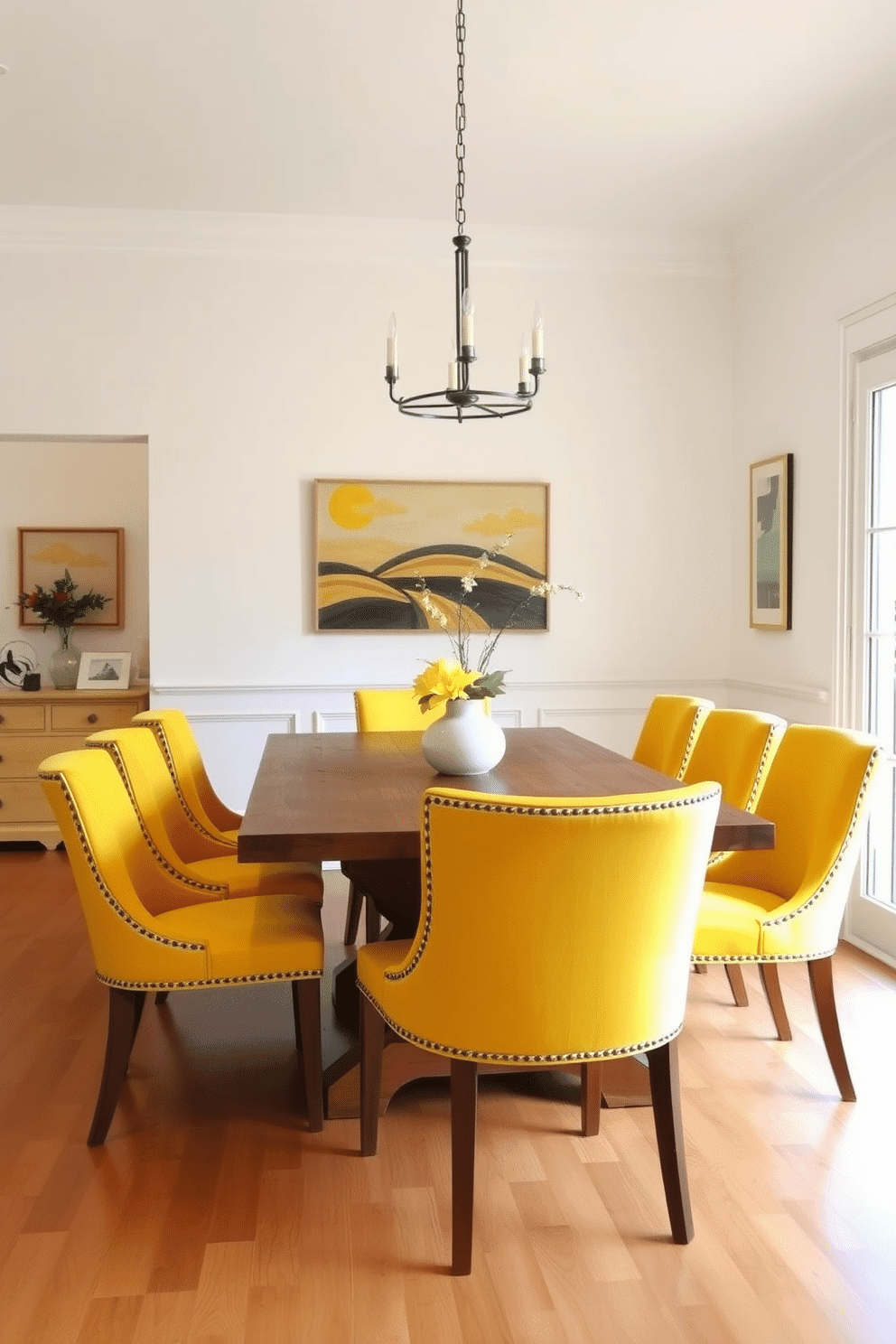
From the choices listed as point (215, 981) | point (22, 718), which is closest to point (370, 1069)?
point (215, 981)

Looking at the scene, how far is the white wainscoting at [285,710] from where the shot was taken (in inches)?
212

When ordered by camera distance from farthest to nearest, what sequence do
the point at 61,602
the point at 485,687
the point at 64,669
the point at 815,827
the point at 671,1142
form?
the point at 61,602 < the point at 64,669 < the point at 485,687 < the point at 815,827 < the point at 671,1142

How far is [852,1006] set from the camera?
363 cm

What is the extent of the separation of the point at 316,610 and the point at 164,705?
0.84 metres

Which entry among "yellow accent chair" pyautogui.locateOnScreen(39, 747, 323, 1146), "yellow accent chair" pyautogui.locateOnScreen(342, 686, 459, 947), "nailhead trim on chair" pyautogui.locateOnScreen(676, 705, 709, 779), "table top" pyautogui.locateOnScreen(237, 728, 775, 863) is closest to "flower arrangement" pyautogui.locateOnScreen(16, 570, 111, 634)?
"yellow accent chair" pyautogui.locateOnScreen(342, 686, 459, 947)

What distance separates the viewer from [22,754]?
5691 mm

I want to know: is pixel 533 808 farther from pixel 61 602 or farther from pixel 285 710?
pixel 61 602

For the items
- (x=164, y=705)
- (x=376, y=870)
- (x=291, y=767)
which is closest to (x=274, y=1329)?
(x=376, y=870)

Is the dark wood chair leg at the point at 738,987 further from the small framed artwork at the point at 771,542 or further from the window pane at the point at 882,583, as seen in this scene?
the small framed artwork at the point at 771,542

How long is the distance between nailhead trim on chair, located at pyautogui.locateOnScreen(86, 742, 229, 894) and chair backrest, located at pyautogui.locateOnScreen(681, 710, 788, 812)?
1516 millimetres

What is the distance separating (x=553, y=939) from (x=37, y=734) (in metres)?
4.35

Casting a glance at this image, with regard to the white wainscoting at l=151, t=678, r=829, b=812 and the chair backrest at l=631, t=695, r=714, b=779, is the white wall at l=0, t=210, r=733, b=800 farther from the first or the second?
the chair backrest at l=631, t=695, r=714, b=779

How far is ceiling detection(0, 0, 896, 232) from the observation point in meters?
3.50

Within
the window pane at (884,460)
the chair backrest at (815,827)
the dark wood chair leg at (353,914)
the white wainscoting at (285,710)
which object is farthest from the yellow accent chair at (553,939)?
the white wainscoting at (285,710)
